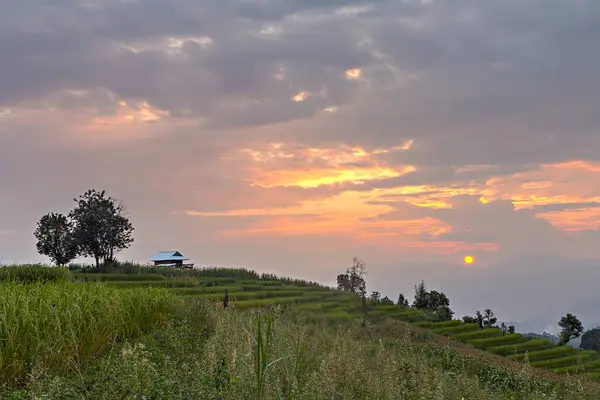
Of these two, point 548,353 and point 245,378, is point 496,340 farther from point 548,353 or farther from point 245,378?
point 245,378

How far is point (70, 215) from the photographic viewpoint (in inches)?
1503

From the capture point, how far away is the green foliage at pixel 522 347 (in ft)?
99.1

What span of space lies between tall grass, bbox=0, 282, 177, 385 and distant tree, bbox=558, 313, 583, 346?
116 feet

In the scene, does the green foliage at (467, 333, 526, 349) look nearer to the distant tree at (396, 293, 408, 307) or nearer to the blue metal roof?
the distant tree at (396, 293, 408, 307)

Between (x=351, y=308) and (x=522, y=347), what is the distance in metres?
11.0

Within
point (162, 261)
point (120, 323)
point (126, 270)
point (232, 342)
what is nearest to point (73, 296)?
point (120, 323)

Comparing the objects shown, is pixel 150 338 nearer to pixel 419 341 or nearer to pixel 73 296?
pixel 73 296

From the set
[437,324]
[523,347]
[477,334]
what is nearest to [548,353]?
[523,347]

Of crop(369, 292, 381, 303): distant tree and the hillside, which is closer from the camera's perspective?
the hillside

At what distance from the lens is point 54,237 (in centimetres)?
4147

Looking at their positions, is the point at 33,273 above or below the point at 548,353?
above

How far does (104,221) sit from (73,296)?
28.9 m

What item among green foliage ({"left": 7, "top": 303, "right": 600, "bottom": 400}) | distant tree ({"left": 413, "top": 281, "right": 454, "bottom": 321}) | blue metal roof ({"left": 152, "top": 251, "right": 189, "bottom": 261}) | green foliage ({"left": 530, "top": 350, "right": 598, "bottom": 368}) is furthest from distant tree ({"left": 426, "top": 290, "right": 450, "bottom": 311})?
green foliage ({"left": 7, "top": 303, "right": 600, "bottom": 400})

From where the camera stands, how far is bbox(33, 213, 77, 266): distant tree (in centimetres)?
4109
